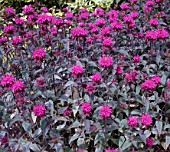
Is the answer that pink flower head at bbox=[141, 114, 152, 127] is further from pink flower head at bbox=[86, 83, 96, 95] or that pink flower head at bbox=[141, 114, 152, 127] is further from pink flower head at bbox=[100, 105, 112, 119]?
pink flower head at bbox=[86, 83, 96, 95]

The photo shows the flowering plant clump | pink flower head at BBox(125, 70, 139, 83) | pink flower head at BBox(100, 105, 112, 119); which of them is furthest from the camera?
pink flower head at BBox(125, 70, 139, 83)

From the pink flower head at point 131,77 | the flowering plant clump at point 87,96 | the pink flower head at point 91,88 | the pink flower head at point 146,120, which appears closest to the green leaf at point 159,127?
the flowering plant clump at point 87,96

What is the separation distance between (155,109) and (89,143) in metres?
0.66

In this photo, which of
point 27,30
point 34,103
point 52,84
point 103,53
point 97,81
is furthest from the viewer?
point 27,30

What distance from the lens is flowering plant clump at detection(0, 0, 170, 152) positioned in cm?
269

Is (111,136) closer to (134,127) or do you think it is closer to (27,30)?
(134,127)

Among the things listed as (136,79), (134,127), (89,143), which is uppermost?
(136,79)

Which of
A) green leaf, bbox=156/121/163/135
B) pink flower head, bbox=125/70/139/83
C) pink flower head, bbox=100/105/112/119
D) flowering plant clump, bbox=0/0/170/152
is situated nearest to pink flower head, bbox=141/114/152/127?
flowering plant clump, bbox=0/0/170/152

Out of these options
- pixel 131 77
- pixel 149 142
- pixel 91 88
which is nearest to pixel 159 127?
pixel 149 142

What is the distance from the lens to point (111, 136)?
2879mm

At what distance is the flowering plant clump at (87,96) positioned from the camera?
2691 mm

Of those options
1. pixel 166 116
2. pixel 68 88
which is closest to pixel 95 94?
pixel 68 88

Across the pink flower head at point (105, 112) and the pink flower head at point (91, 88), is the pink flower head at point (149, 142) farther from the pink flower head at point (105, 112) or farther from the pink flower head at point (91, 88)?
the pink flower head at point (91, 88)

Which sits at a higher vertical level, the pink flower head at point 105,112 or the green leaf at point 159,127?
the pink flower head at point 105,112
